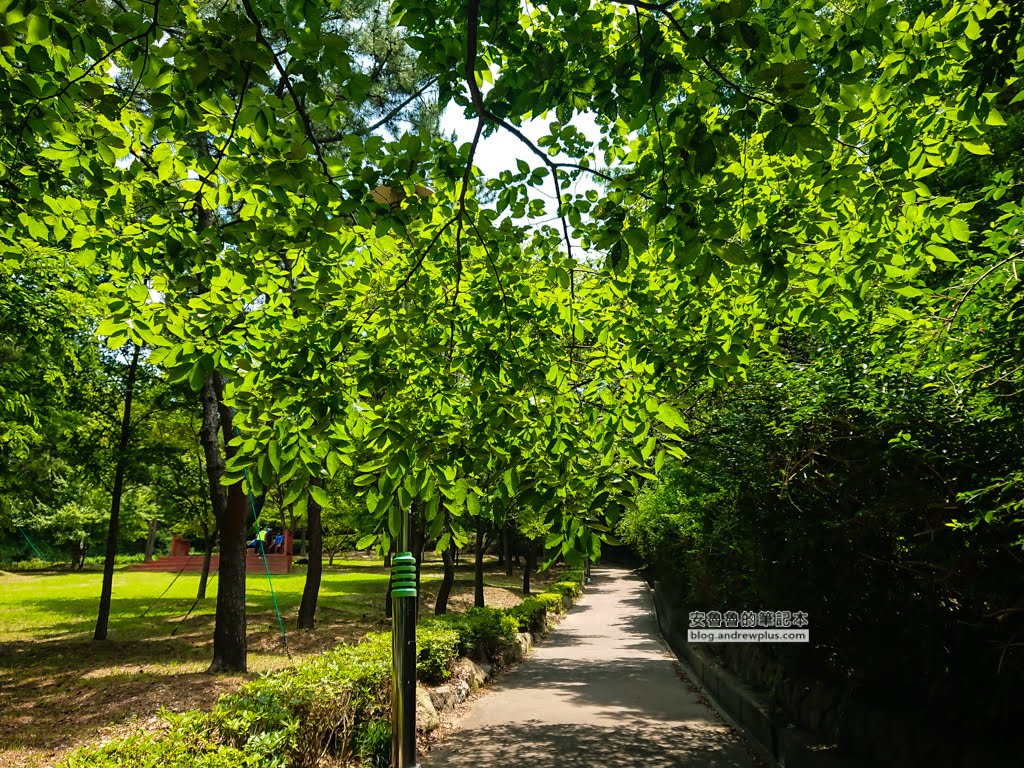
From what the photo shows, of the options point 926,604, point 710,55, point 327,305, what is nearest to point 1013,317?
point 710,55

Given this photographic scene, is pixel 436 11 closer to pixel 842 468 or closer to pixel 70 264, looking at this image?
pixel 842 468

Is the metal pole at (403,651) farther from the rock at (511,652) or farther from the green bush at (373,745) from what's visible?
the rock at (511,652)

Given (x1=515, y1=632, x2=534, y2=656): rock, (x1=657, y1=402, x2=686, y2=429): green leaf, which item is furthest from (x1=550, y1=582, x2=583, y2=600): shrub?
(x1=657, y1=402, x2=686, y2=429): green leaf

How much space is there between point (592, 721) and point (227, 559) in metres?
6.52

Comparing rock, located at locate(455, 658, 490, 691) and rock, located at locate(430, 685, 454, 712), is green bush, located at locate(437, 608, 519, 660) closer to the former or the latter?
rock, located at locate(455, 658, 490, 691)

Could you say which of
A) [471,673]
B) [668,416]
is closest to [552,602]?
[471,673]

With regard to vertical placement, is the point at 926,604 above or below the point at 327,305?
below

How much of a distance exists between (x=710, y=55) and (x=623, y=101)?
0.57m

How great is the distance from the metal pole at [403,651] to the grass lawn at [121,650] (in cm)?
307

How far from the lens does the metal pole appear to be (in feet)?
18.8

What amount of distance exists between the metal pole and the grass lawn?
121 inches

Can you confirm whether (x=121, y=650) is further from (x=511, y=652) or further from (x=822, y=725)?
(x=822, y=725)

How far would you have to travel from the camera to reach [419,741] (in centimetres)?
787

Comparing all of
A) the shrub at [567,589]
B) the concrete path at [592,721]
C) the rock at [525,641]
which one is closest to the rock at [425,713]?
the concrete path at [592,721]
